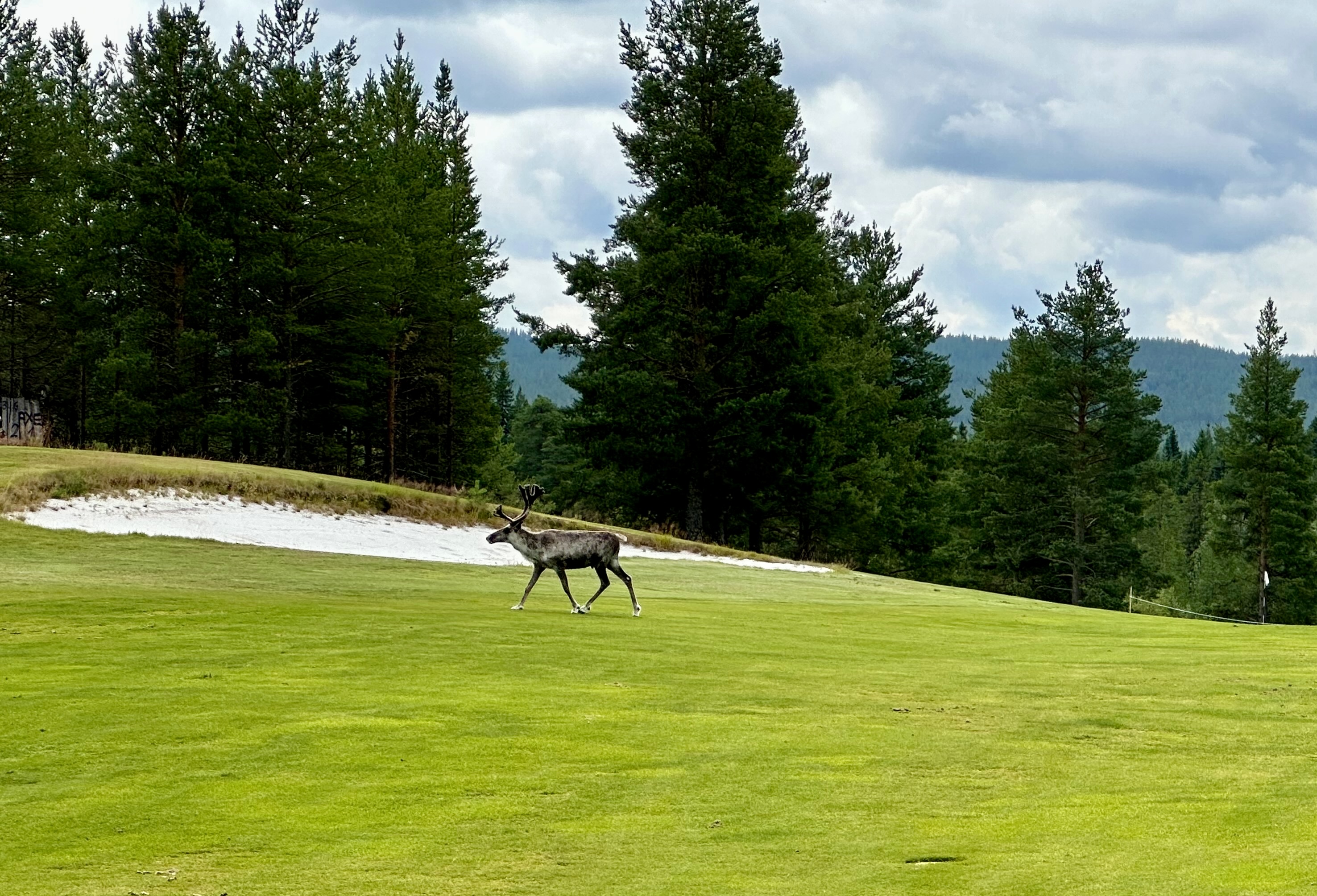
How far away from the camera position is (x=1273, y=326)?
76.3 metres

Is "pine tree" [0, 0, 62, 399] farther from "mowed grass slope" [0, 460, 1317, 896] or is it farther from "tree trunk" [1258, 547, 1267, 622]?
"tree trunk" [1258, 547, 1267, 622]

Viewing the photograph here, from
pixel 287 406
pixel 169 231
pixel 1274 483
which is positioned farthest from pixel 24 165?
pixel 1274 483

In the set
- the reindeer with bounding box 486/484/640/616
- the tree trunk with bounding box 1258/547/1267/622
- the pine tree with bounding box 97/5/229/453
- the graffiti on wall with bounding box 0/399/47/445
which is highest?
the pine tree with bounding box 97/5/229/453

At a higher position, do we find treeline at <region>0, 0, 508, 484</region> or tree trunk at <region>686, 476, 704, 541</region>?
treeline at <region>0, 0, 508, 484</region>

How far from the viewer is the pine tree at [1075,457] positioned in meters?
70.4

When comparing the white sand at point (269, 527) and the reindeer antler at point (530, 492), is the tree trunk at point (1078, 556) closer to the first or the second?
the white sand at point (269, 527)

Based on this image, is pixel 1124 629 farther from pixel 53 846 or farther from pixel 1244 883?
pixel 53 846

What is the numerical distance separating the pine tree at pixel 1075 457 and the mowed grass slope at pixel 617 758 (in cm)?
5297

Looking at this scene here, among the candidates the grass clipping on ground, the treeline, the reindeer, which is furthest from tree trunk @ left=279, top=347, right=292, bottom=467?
the reindeer

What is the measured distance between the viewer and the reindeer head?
19875 mm

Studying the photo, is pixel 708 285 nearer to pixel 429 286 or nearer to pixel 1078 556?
pixel 429 286

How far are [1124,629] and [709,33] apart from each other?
34.6 metres

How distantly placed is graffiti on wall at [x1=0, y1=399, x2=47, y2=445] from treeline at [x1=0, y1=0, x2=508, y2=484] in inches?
67.2

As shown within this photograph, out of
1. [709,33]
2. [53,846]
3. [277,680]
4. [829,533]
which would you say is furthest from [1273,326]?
[53,846]
